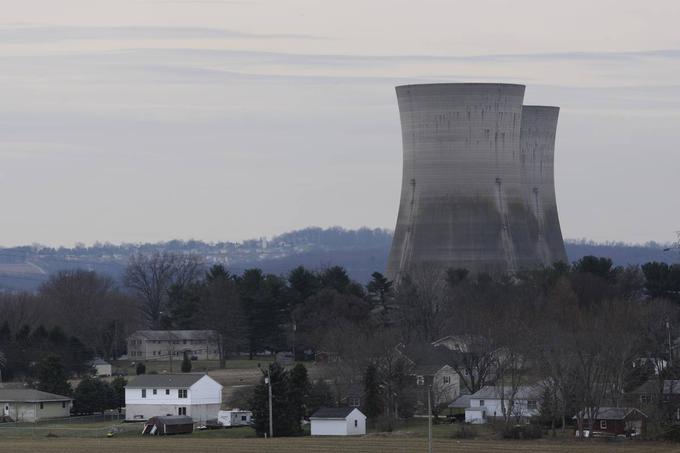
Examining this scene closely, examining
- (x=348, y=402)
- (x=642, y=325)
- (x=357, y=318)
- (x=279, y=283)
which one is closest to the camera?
(x=348, y=402)

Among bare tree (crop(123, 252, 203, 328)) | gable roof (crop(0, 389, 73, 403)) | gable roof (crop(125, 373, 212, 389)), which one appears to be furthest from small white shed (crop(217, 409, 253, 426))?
bare tree (crop(123, 252, 203, 328))

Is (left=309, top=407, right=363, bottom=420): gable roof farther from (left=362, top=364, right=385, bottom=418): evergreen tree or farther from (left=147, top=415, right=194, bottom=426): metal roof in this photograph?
(left=147, top=415, right=194, bottom=426): metal roof

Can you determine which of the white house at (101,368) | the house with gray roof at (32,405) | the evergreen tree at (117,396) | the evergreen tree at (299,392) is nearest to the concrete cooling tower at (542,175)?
the white house at (101,368)

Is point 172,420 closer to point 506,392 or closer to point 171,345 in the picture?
point 506,392

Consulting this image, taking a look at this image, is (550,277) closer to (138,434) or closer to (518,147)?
(518,147)

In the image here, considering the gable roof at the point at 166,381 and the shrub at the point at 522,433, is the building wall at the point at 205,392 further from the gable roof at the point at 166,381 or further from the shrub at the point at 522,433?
the shrub at the point at 522,433

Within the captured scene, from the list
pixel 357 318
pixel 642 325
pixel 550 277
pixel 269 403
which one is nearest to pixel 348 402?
pixel 269 403
